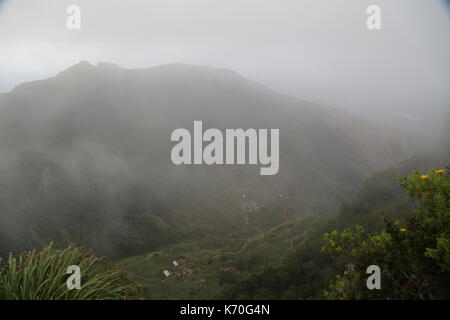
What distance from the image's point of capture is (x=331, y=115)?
10550 centimetres

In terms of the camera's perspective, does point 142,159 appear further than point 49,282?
Yes

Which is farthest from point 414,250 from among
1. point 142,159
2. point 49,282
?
point 142,159

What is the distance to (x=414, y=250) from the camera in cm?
349

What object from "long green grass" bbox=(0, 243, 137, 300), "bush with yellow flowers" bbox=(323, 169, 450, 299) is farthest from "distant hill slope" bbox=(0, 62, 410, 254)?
"bush with yellow flowers" bbox=(323, 169, 450, 299)

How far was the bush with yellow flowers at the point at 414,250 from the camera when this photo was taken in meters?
3.19

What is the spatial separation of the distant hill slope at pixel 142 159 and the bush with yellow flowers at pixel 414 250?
185ft

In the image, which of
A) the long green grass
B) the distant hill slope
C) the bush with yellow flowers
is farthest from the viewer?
the distant hill slope

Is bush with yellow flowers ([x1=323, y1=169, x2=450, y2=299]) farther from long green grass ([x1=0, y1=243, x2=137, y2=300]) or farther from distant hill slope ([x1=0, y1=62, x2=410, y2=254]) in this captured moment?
distant hill slope ([x1=0, y1=62, x2=410, y2=254])

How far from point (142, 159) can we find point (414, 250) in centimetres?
7891

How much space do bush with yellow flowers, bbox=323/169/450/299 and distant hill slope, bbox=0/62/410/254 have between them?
185ft

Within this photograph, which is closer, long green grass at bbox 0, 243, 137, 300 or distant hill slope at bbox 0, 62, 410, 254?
long green grass at bbox 0, 243, 137, 300

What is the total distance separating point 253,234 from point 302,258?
38.1 meters

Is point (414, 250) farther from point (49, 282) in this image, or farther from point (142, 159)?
point (142, 159)

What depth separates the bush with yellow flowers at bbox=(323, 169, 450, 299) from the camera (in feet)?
10.5
